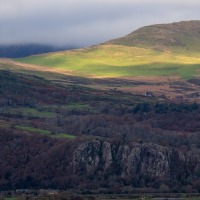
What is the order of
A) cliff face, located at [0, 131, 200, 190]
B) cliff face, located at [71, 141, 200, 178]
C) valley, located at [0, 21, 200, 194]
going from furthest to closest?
cliff face, located at [71, 141, 200, 178]
cliff face, located at [0, 131, 200, 190]
valley, located at [0, 21, 200, 194]

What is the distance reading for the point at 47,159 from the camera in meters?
107

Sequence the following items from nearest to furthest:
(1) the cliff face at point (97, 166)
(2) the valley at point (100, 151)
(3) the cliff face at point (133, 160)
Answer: (2) the valley at point (100, 151), (1) the cliff face at point (97, 166), (3) the cliff face at point (133, 160)

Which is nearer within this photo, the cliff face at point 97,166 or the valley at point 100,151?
the valley at point 100,151

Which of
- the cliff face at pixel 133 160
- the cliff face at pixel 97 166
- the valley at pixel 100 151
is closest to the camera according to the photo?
the valley at pixel 100 151

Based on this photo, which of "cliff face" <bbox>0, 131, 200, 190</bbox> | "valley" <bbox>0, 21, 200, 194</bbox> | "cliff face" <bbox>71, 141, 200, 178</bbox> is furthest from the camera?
"cliff face" <bbox>71, 141, 200, 178</bbox>

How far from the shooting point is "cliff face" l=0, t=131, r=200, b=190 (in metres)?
101

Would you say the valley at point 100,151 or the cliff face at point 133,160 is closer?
the valley at point 100,151

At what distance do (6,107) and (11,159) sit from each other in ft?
149

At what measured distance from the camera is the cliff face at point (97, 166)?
101m

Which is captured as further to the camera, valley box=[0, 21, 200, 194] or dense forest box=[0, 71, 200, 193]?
dense forest box=[0, 71, 200, 193]

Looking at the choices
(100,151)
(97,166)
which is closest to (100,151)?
(100,151)

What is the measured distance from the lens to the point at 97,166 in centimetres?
10394

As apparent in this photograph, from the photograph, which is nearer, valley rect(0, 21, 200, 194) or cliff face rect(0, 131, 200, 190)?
valley rect(0, 21, 200, 194)

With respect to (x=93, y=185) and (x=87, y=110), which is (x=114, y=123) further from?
(x=93, y=185)
